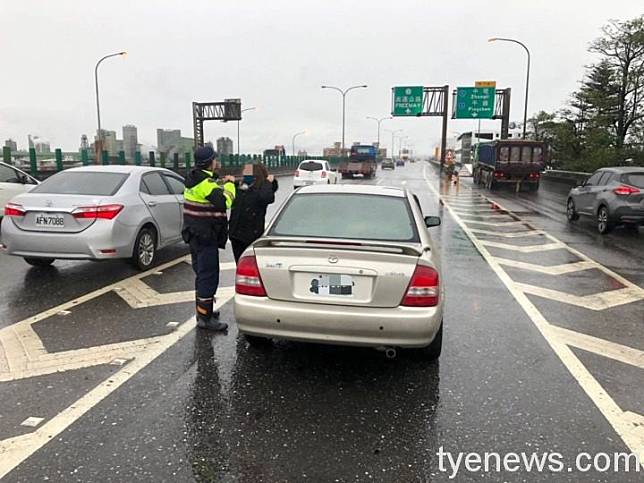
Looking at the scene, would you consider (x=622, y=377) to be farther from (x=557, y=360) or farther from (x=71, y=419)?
(x=71, y=419)

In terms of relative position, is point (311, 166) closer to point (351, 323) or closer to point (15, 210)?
point (15, 210)

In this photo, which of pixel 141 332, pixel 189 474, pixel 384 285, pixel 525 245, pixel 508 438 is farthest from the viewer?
pixel 525 245

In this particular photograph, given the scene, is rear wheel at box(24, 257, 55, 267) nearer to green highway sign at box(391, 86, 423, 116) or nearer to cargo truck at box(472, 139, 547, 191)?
cargo truck at box(472, 139, 547, 191)

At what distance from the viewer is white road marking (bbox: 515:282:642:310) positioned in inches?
254

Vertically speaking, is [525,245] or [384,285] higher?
[384,285]

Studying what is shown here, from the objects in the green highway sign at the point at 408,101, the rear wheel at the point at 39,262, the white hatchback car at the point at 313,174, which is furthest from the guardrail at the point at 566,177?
the rear wheel at the point at 39,262

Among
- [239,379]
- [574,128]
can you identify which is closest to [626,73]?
[574,128]

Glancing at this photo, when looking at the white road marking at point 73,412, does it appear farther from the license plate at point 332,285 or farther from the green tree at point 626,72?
A: the green tree at point 626,72

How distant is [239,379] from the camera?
414cm

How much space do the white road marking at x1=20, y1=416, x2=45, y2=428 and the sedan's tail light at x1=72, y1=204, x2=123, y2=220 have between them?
12.6ft

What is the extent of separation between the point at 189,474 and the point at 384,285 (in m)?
1.78

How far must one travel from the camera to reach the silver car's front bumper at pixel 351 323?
384cm

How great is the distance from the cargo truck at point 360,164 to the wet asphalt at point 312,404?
39.0m

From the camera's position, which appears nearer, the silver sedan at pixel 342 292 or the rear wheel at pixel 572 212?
the silver sedan at pixel 342 292
